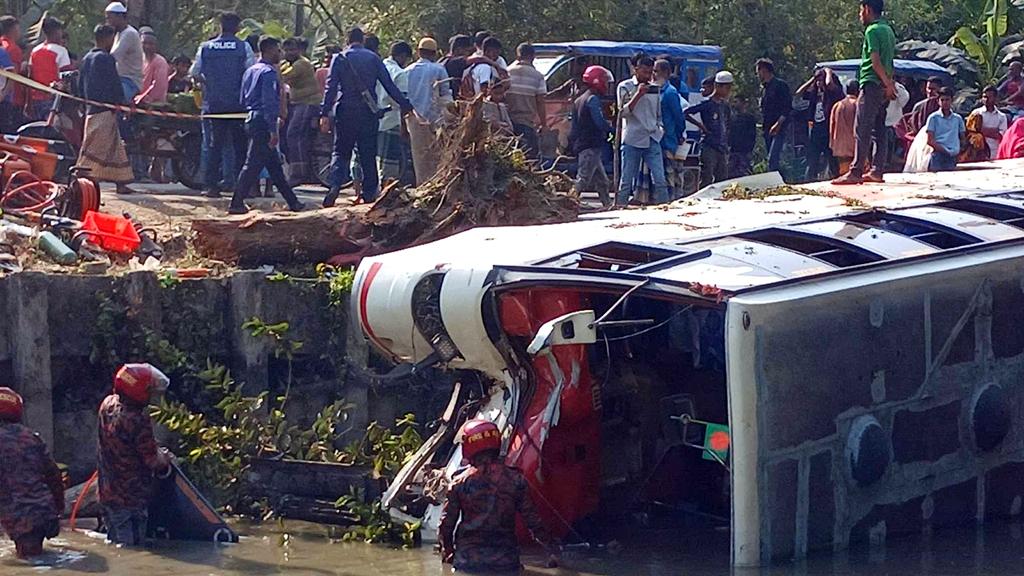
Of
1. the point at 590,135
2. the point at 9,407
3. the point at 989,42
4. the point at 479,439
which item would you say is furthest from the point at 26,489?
the point at 989,42

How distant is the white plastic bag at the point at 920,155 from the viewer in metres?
16.1

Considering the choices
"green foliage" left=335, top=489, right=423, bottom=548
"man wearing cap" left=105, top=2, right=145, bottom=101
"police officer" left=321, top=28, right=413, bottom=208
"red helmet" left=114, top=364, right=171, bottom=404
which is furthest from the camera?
"man wearing cap" left=105, top=2, right=145, bottom=101

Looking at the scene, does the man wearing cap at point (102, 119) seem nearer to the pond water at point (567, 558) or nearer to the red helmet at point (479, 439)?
the pond water at point (567, 558)

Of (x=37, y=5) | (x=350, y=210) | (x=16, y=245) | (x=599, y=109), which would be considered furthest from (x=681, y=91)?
(x=37, y=5)

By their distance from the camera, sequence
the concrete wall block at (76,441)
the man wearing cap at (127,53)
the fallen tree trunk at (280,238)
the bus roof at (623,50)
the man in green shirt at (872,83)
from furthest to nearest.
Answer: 1. the bus roof at (623,50)
2. the man wearing cap at (127,53)
3. the fallen tree trunk at (280,238)
4. the man in green shirt at (872,83)
5. the concrete wall block at (76,441)

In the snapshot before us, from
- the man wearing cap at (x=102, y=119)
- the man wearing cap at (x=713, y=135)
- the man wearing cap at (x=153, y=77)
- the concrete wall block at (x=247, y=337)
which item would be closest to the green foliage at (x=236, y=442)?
the concrete wall block at (x=247, y=337)

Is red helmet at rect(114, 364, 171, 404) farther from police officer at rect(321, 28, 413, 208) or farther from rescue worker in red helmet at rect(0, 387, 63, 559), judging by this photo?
police officer at rect(321, 28, 413, 208)

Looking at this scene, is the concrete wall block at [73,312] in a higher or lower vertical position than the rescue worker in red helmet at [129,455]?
higher

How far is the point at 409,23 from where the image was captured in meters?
23.9

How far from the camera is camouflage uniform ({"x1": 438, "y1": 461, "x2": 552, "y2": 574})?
8.77 m

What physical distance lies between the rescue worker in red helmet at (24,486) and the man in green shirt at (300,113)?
8434 mm

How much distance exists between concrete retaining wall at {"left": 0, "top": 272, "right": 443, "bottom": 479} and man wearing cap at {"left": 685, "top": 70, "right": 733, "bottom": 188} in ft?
18.8

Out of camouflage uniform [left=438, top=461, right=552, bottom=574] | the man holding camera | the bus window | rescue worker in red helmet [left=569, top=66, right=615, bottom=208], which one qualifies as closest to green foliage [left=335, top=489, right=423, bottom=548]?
camouflage uniform [left=438, top=461, right=552, bottom=574]

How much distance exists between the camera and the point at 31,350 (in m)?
11.1
